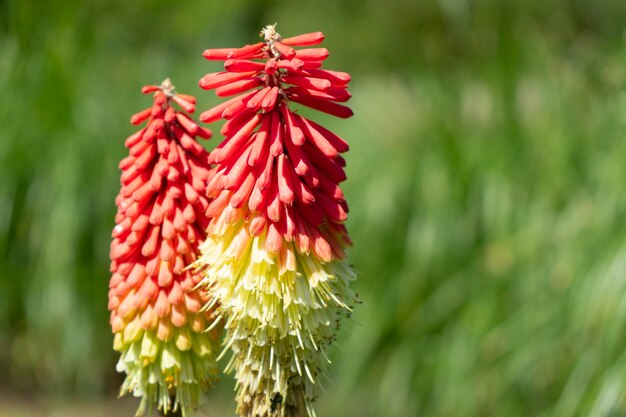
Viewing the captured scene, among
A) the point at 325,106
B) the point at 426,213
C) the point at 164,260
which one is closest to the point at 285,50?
the point at 325,106

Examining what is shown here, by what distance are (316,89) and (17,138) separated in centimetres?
622

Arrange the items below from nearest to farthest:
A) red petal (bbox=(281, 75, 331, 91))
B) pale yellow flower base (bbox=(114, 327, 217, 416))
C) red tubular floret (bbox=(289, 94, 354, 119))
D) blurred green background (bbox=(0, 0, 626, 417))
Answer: red petal (bbox=(281, 75, 331, 91)) < red tubular floret (bbox=(289, 94, 354, 119)) < pale yellow flower base (bbox=(114, 327, 217, 416)) < blurred green background (bbox=(0, 0, 626, 417))

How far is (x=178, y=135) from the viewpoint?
228 centimetres

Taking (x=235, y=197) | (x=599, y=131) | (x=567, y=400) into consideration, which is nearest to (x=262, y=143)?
(x=235, y=197)

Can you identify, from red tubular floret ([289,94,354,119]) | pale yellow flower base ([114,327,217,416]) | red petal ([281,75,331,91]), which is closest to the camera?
red petal ([281,75,331,91])

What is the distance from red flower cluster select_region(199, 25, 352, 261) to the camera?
205 cm

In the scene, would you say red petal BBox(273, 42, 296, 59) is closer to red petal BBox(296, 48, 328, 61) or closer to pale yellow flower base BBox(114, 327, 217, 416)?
red petal BBox(296, 48, 328, 61)

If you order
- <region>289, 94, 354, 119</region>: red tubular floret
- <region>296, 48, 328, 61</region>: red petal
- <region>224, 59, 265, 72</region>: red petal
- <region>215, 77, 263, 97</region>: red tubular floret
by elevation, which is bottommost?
<region>289, 94, 354, 119</region>: red tubular floret

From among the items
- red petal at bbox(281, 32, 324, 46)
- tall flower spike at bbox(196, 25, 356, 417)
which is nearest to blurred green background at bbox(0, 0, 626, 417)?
tall flower spike at bbox(196, 25, 356, 417)

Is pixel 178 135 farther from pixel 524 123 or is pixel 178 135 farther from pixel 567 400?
pixel 524 123

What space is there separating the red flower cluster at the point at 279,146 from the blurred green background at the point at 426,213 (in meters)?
4.09

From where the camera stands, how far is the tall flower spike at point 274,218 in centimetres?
206

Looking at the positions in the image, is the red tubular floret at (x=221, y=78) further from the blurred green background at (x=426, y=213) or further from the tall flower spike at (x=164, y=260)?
the blurred green background at (x=426, y=213)

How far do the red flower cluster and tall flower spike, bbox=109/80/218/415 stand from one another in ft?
0.48
